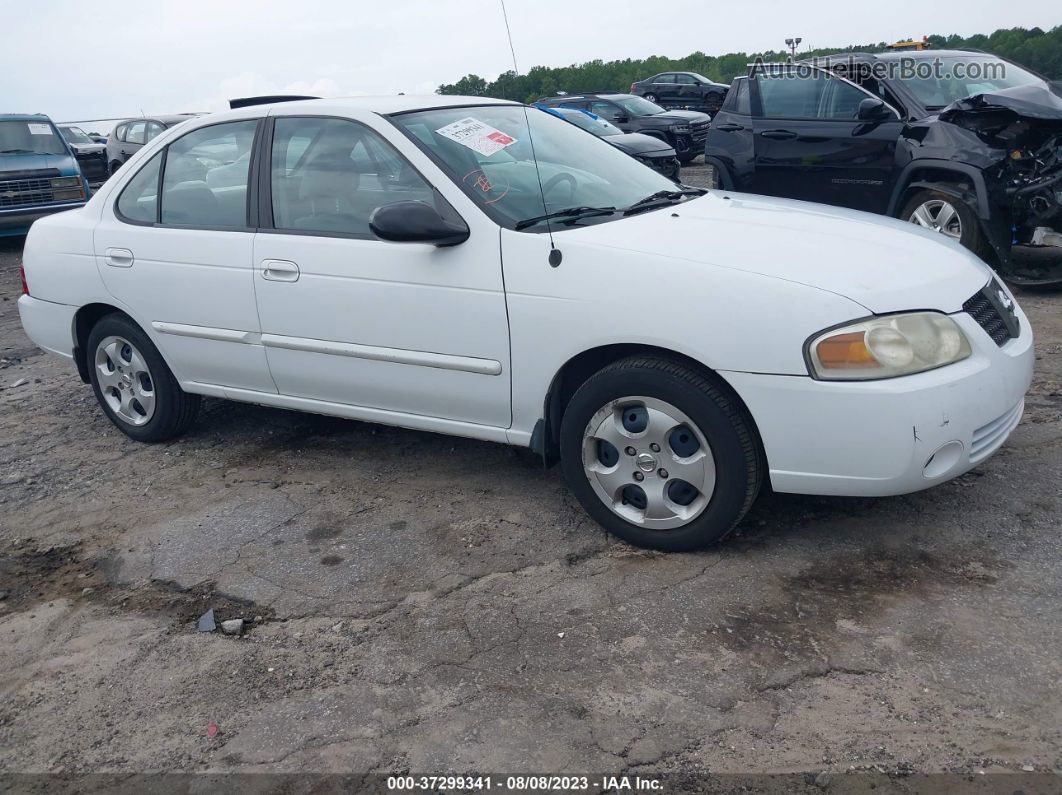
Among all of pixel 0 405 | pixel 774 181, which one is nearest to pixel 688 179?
pixel 774 181

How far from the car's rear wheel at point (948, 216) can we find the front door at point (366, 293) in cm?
430

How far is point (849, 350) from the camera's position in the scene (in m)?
3.15

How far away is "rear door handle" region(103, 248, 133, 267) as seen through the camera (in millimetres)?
4840

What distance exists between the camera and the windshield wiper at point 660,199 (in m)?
4.09

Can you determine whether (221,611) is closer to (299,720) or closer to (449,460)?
(299,720)

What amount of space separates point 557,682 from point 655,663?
305mm

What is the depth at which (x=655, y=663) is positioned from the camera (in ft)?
9.69

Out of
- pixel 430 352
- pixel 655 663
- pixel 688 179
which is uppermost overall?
pixel 430 352

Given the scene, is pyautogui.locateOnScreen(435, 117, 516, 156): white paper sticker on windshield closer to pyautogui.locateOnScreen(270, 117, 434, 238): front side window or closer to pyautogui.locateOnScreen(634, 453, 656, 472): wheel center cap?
pyautogui.locateOnScreen(270, 117, 434, 238): front side window

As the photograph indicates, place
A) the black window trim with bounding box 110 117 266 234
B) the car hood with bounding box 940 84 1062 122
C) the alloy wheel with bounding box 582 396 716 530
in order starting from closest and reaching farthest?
1. the alloy wheel with bounding box 582 396 716 530
2. the black window trim with bounding box 110 117 266 234
3. the car hood with bounding box 940 84 1062 122

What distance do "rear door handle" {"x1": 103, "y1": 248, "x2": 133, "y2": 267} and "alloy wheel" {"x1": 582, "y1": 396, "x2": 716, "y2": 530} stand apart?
8.67 ft

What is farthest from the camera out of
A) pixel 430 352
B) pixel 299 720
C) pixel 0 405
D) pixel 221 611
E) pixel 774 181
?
pixel 774 181

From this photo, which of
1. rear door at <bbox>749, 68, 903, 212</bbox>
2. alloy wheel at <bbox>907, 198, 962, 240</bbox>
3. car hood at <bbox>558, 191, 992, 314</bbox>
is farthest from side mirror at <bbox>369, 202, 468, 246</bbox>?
rear door at <bbox>749, 68, 903, 212</bbox>

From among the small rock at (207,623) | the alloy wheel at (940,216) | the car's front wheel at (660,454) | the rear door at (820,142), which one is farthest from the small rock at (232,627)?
the rear door at (820,142)
